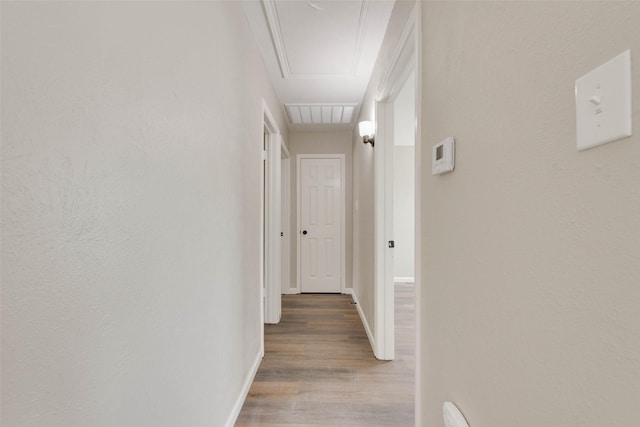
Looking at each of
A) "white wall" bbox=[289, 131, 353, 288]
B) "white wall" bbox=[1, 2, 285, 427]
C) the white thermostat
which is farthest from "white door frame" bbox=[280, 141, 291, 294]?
the white thermostat

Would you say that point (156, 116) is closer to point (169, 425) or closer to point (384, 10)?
point (169, 425)

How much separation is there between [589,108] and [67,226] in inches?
37.8

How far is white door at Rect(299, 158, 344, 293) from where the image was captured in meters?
4.67

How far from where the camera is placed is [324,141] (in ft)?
15.4

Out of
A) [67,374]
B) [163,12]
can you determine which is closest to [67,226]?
[67,374]

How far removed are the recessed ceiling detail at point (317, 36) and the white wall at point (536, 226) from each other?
1.10 metres

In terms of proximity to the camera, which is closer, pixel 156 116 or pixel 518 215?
pixel 518 215

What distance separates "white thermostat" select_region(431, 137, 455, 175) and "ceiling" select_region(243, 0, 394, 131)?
126cm

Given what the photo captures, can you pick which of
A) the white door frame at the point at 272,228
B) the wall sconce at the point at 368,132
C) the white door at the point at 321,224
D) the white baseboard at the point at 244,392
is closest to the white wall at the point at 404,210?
the white door at the point at 321,224

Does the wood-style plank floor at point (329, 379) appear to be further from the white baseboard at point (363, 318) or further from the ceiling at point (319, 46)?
the ceiling at point (319, 46)

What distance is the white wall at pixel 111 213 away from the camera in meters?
0.56

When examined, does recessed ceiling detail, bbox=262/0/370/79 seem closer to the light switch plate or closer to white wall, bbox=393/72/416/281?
the light switch plate

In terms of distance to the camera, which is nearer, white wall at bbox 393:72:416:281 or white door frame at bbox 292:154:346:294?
white door frame at bbox 292:154:346:294

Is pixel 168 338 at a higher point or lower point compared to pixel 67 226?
lower
